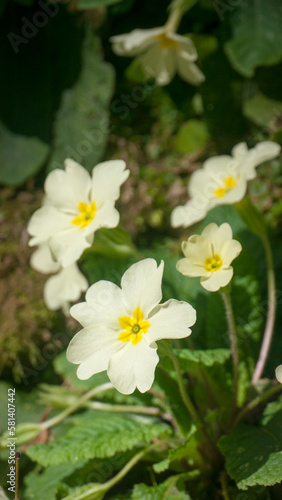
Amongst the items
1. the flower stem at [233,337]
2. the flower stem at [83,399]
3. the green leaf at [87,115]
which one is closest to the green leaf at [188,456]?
the flower stem at [233,337]

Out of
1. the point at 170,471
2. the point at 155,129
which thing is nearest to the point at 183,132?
the point at 155,129

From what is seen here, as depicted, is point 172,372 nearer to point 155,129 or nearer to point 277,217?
point 277,217

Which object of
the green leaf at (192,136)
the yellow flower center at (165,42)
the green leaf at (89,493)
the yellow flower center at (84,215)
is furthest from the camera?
the green leaf at (192,136)

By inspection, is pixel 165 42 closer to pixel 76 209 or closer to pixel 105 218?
pixel 76 209

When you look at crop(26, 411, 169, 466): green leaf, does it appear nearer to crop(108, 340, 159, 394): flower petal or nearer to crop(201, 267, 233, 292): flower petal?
crop(108, 340, 159, 394): flower petal

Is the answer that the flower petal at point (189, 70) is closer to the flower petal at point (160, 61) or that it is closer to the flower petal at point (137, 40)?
the flower petal at point (160, 61)

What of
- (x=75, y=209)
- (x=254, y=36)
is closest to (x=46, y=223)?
(x=75, y=209)
